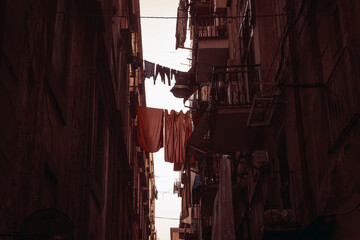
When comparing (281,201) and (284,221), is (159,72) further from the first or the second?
(284,221)

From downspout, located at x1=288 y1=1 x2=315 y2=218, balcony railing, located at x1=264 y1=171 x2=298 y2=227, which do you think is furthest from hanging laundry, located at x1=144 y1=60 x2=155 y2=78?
downspout, located at x1=288 y1=1 x2=315 y2=218

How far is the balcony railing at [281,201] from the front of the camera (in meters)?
11.2

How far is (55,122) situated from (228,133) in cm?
712

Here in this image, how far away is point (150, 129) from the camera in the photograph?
23391mm

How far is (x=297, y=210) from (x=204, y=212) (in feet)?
53.6

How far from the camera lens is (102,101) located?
17328 millimetres

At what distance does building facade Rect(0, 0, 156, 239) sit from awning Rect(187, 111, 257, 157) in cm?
298

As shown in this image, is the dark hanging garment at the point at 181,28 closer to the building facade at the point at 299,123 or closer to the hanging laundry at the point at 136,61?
the hanging laundry at the point at 136,61

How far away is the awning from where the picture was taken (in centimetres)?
1498

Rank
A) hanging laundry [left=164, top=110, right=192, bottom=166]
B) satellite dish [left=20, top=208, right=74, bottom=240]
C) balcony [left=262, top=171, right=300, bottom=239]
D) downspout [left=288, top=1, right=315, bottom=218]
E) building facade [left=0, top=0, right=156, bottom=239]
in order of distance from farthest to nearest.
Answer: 1. hanging laundry [left=164, top=110, right=192, bottom=166]
2. balcony [left=262, top=171, right=300, bottom=239]
3. downspout [left=288, top=1, right=315, bottom=218]
4. building facade [left=0, top=0, right=156, bottom=239]
5. satellite dish [left=20, top=208, right=74, bottom=240]

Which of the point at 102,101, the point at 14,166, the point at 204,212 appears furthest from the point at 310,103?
the point at 204,212

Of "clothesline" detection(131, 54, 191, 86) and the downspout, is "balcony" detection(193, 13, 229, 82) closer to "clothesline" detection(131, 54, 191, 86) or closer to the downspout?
"clothesline" detection(131, 54, 191, 86)

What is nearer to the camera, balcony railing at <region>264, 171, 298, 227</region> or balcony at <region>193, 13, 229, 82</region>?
balcony railing at <region>264, 171, 298, 227</region>

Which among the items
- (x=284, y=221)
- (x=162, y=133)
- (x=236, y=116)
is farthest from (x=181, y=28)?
(x=284, y=221)
